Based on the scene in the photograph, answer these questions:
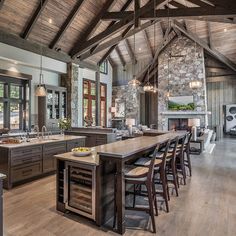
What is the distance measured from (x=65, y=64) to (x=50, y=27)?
6.17ft

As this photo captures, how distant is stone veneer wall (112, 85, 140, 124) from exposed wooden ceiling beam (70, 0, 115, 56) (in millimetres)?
4950

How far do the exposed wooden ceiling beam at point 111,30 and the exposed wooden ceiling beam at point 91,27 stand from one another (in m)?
0.06

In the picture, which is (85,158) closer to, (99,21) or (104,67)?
(99,21)

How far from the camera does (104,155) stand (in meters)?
2.55

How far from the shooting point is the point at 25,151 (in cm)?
417

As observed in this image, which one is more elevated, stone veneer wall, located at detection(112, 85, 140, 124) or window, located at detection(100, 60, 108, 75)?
window, located at detection(100, 60, 108, 75)

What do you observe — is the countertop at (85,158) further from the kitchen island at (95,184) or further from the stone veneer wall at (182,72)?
the stone veneer wall at (182,72)

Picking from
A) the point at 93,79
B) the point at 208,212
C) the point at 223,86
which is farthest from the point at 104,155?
the point at 223,86

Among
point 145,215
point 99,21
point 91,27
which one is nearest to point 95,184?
point 145,215

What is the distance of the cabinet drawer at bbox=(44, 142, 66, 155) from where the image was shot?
462cm

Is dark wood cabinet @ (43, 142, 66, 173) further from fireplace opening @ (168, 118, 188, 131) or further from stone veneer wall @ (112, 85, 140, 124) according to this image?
stone veneer wall @ (112, 85, 140, 124)

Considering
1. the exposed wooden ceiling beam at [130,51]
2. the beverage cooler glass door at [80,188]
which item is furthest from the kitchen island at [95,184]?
the exposed wooden ceiling beam at [130,51]

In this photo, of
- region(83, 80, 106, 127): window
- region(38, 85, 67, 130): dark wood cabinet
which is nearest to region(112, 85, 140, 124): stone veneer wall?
region(83, 80, 106, 127): window

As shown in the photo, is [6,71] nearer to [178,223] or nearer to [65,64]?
[65,64]
